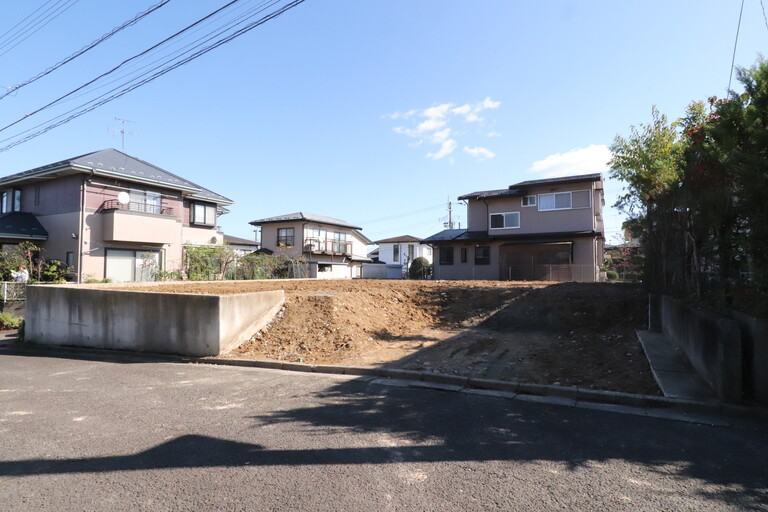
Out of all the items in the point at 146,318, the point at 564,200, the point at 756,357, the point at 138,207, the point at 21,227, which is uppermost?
the point at 564,200

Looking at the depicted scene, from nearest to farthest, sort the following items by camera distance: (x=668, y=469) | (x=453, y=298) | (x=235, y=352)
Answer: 1. (x=668, y=469)
2. (x=235, y=352)
3. (x=453, y=298)

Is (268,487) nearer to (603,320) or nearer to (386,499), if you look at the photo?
(386,499)

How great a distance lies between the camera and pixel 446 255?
27.2 metres

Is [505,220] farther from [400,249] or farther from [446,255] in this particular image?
[400,249]

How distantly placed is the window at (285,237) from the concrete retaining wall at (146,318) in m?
24.1

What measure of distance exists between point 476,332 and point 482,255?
17181 millimetres

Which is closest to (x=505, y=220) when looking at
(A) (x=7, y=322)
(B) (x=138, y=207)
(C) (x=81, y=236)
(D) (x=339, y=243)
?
(D) (x=339, y=243)

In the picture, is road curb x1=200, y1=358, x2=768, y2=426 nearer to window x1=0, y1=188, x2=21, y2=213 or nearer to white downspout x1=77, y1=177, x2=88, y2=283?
white downspout x1=77, y1=177, x2=88, y2=283

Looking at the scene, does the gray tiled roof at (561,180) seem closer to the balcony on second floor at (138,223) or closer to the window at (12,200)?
the balcony on second floor at (138,223)

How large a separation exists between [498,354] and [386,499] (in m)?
5.00

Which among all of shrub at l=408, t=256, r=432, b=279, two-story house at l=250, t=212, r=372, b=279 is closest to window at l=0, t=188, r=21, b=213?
two-story house at l=250, t=212, r=372, b=279

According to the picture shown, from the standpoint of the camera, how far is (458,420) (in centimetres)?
436

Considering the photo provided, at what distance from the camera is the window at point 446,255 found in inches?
1065

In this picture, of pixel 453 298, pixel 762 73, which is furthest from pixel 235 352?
pixel 762 73
